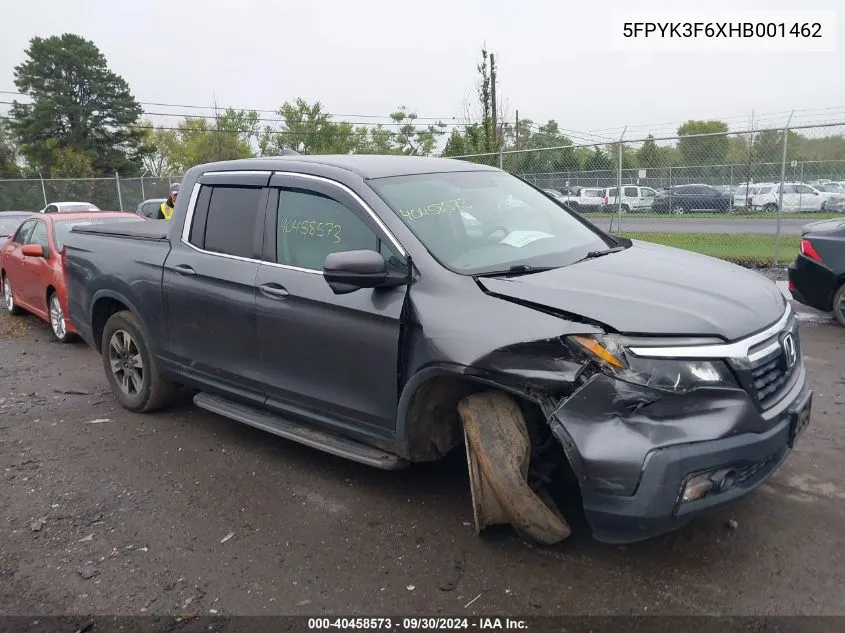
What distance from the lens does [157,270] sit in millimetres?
4867

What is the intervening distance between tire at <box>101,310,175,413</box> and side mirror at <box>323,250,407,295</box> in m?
2.29

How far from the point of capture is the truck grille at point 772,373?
2912 mm

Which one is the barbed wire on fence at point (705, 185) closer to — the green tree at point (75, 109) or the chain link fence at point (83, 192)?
the chain link fence at point (83, 192)

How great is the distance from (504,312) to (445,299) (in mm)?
323

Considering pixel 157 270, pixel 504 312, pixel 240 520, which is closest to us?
pixel 504 312

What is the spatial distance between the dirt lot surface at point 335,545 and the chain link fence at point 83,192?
26.3 m

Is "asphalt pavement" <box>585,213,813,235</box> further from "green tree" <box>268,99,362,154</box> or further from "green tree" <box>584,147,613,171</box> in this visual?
"green tree" <box>268,99,362,154</box>

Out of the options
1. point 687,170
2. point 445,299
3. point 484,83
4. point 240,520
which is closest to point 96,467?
point 240,520

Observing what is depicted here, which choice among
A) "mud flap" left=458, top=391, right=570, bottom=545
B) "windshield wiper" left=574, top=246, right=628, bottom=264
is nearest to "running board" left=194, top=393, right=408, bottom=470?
"mud flap" left=458, top=391, right=570, bottom=545

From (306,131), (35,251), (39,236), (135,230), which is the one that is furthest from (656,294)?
(306,131)

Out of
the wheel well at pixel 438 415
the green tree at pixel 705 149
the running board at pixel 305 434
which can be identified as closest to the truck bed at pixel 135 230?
the running board at pixel 305 434

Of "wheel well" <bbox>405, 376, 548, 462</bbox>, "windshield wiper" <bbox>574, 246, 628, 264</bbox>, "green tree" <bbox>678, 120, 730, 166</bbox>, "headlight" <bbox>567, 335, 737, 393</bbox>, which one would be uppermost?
"green tree" <bbox>678, 120, 730, 166</bbox>

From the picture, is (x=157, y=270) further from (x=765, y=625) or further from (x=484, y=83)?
(x=484, y=83)

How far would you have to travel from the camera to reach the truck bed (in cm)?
508
